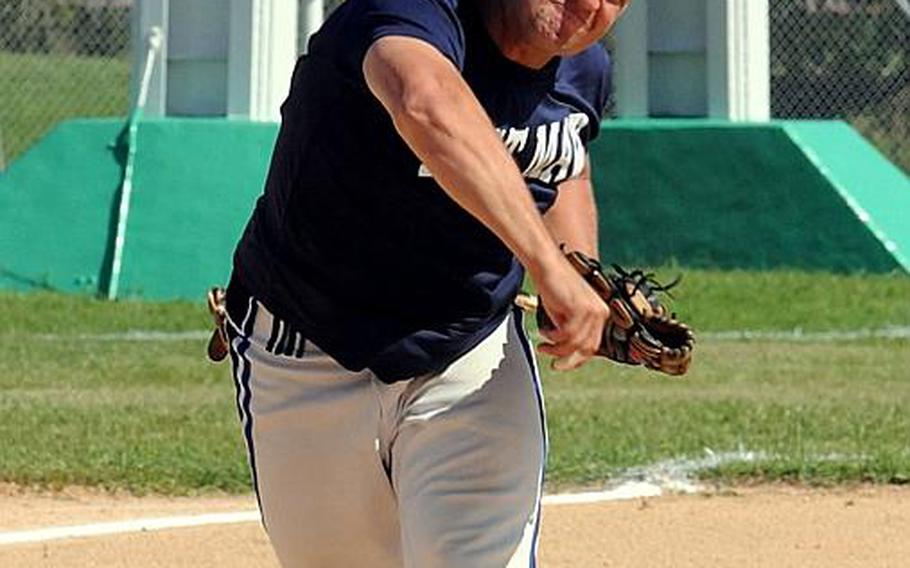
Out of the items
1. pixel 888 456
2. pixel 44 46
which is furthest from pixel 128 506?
pixel 44 46

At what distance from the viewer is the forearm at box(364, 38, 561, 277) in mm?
3383

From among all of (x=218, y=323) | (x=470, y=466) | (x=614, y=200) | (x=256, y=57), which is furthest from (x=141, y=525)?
(x=614, y=200)

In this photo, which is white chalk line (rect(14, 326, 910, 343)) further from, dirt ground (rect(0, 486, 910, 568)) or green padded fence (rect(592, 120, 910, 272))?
dirt ground (rect(0, 486, 910, 568))

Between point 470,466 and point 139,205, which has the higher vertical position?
point 470,466

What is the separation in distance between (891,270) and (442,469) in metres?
11.2

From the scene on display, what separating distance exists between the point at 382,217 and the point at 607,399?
6547 millimetres

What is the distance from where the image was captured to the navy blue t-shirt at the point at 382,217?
3953 mm

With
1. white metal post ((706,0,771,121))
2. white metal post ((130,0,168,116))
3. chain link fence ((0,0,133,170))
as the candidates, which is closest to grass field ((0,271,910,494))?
white metal post ((706,0,771,121))

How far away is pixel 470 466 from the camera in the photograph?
4043 millimetres

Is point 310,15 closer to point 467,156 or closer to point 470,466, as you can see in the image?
point 470,466

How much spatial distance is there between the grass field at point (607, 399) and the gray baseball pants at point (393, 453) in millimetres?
3947

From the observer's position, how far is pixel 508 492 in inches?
161

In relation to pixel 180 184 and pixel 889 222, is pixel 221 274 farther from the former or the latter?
pixel 889 222

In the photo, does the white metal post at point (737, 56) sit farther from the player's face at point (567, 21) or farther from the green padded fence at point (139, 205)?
the player's face at point (567, 21)
